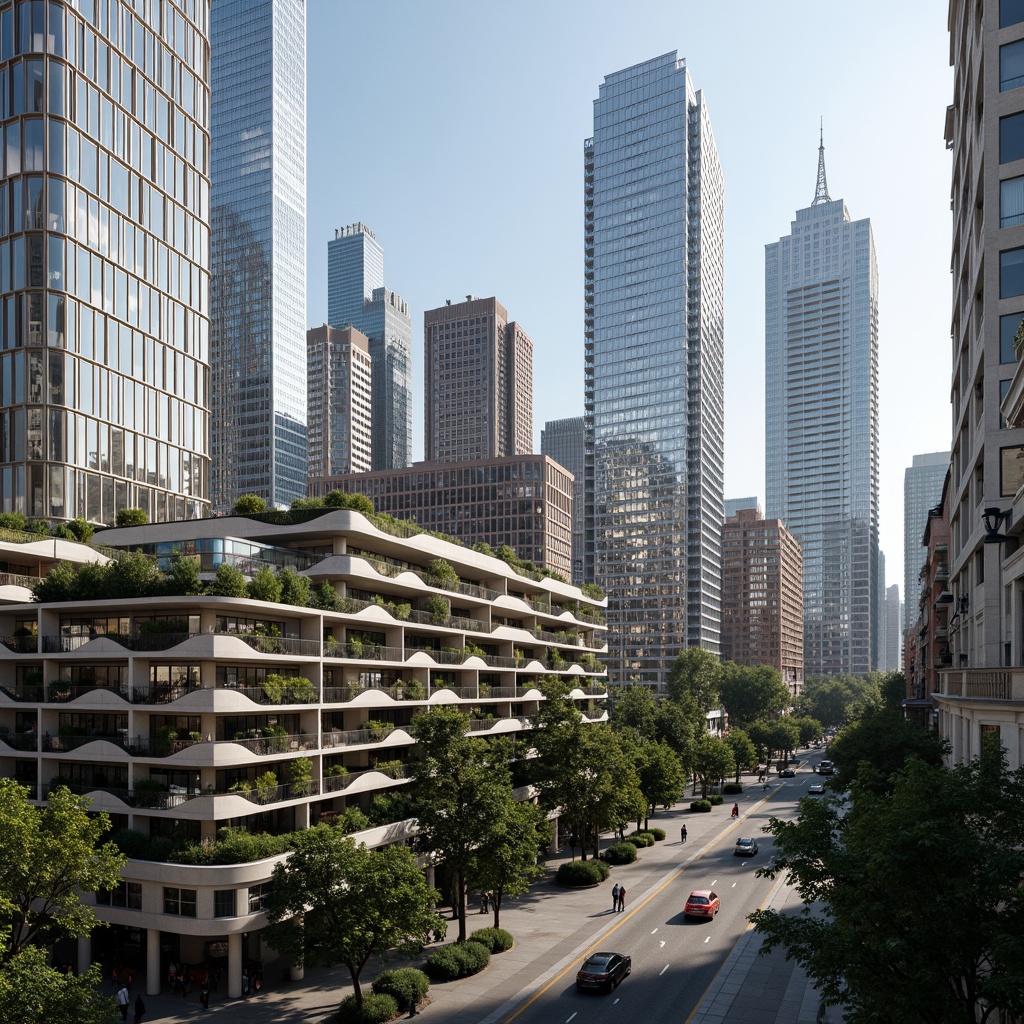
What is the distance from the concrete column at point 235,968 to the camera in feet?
133

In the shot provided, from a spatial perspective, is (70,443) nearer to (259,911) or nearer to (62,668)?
(62,668)

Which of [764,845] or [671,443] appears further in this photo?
[671,443]

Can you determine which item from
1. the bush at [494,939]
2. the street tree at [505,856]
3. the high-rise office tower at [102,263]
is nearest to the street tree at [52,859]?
the street tree at [505,856]

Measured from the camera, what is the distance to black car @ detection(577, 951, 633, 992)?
3872 centimetres

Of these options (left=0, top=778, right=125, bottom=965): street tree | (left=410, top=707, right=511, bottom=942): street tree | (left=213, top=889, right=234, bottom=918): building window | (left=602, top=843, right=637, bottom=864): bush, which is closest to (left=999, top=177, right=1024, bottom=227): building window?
(left=410, top=707, right=511, bottom=942): street tree

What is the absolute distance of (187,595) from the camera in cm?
4303

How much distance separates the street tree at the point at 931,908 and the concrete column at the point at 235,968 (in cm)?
2737

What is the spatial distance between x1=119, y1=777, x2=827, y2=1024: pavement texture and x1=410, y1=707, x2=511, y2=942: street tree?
4171mm

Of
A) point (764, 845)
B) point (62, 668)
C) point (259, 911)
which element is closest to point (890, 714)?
point (764, 845)

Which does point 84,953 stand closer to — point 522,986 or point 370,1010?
point 370,1010

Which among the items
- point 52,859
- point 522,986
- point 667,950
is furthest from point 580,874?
point 52,859

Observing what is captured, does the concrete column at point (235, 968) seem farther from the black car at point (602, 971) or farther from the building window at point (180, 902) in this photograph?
the black car at point (602, 971)

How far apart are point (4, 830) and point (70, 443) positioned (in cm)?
4813

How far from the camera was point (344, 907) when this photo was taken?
36719 millimetres
